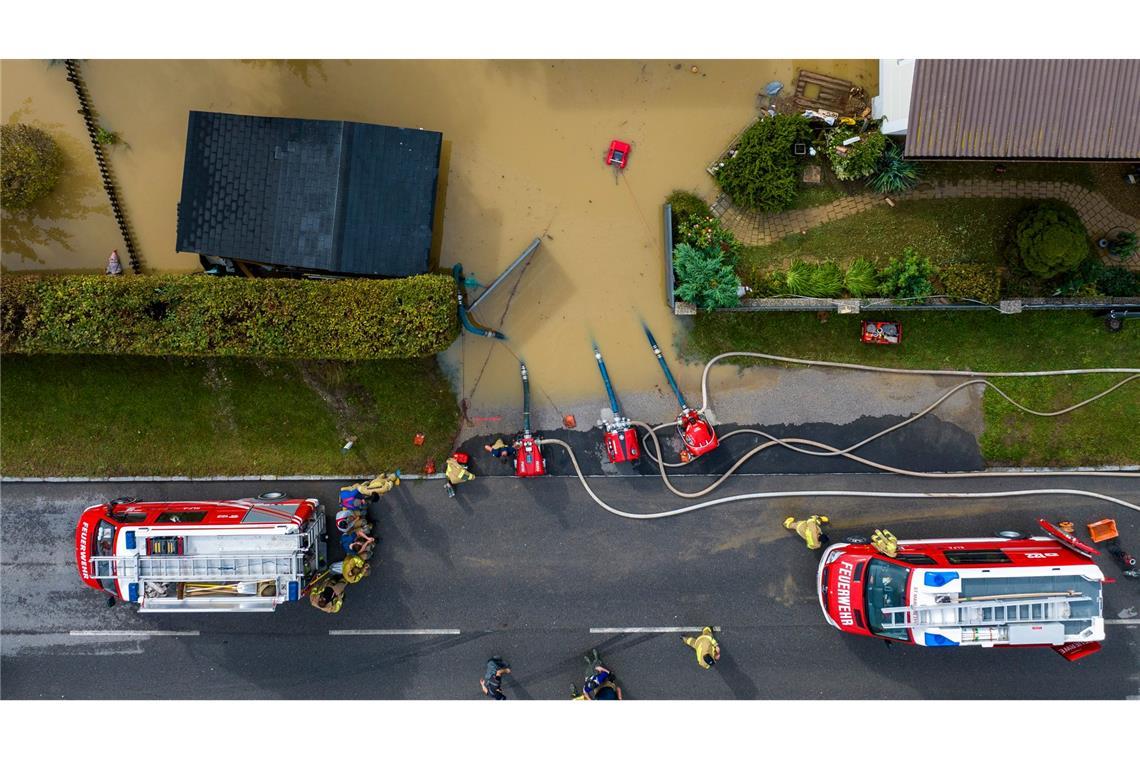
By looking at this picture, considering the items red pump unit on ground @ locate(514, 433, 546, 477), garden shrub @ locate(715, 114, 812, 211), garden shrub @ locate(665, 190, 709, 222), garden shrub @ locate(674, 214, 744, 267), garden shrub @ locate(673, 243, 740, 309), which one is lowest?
red pump unit on ground @ locate(514, 433, 546, 477)

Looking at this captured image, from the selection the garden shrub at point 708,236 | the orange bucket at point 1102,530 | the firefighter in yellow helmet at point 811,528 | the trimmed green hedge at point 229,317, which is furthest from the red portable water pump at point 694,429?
the orange bucket at point 1102,530

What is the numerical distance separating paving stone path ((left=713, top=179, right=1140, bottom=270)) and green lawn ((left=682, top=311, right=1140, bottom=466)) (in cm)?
214

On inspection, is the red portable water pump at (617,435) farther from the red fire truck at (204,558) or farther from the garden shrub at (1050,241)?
Answer: the garden shrub at (1050,241)

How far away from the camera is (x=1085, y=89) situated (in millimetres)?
12641

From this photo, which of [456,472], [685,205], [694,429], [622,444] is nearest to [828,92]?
[685,205]

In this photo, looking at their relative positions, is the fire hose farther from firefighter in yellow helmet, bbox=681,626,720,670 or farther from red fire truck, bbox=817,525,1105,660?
firefighter in yellow helmet, bbox=681,626,720,670

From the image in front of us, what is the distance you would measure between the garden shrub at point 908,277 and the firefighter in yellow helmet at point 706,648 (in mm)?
9485

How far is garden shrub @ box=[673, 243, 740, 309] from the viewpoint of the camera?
14.4 meters

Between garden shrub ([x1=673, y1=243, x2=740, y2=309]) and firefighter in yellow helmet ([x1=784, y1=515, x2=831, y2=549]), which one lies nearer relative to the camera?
garden shrub ([x1=673, y1=243, x2=740, y2=309])

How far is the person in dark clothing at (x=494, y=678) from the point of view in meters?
15.0

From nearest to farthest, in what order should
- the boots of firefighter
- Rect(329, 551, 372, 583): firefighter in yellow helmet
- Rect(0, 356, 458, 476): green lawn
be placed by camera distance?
the boots of firefighter, Rect(329, 551, 372, 583): firefighter in yellow helmet, Rect(0, 356, 458, 476): green lawn

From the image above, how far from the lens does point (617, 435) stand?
1509 cm

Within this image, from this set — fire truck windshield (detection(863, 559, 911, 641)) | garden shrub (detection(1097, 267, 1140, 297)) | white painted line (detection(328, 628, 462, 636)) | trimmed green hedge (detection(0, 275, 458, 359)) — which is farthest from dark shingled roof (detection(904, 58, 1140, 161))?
white painted line (detection(328, 628, 462, 636))

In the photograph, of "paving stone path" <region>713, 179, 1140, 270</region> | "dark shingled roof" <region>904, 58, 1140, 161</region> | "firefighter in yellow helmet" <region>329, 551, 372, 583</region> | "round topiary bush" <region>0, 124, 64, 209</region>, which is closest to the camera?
"dark shingled roof" <region>904, 58, 1140, 161</region>
